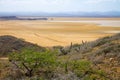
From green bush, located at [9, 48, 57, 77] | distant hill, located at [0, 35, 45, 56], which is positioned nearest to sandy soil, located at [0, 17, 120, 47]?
distant hill, located at [0, 35, 45, 56]

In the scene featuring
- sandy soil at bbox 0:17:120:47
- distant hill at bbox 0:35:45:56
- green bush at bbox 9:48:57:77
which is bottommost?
sandy soil at bbox 0:17:120:47

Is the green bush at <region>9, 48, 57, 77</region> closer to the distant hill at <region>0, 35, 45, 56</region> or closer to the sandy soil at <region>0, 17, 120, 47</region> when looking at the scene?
the distant hill at <region>0, 35, 45, 56</region>

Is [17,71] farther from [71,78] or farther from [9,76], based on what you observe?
[71,78]

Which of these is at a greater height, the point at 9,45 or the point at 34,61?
the point at 34,61

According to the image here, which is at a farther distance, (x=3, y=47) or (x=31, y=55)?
(x=3, y=47)

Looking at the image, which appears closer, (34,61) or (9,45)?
(34,61)

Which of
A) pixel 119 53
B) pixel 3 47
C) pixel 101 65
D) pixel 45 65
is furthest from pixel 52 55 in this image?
pixel 3 47

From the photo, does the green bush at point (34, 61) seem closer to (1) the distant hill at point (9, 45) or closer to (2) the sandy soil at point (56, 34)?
(1) the distant hill at point (9, 45)

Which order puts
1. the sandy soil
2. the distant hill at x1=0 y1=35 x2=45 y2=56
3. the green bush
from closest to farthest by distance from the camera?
the green bush < the distant hill at x1=0 y1=35 x2=45 y2=56 < the sandy soil

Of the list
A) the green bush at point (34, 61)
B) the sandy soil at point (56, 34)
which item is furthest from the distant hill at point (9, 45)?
the green bush at point (34, 61)

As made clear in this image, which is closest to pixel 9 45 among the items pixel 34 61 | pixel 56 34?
pixel 34 61

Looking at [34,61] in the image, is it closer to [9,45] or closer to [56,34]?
[9,45]
